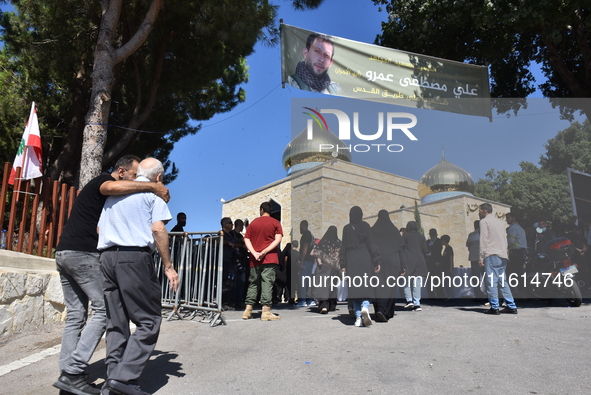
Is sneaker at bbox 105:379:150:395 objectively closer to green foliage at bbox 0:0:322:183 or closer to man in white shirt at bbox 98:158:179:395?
man in white shirt at bbox 98:158:179:395

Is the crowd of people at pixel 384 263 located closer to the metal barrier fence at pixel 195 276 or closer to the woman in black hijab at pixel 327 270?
the woman in black hijab at pixel 327 270

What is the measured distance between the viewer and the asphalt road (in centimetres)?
297

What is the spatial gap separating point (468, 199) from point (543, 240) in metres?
11.5

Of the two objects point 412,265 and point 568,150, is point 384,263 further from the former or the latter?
point 568,150

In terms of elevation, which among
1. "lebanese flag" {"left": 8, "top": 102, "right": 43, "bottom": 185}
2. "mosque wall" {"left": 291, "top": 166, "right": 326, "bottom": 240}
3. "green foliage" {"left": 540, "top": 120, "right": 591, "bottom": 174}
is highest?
"green foliage" {"left": 540, "top": 120, "right": 591, "bottom": 174}

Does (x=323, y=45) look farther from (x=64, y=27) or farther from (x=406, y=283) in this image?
(x=64, y=27)

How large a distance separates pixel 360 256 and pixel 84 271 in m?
3.41

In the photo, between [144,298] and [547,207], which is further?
[547,207]

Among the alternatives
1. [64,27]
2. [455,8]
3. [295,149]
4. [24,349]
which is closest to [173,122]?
[64,27]

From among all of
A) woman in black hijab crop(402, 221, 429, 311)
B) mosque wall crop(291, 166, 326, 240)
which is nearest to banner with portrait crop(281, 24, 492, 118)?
woman in black hijab crop(402, 221, 429, 311)

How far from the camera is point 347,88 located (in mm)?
8305

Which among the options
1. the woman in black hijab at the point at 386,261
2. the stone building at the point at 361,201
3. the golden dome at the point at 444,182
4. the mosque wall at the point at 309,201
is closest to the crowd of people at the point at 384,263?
the woman in black hijab at the point at 386,261

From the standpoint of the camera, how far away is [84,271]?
306cm

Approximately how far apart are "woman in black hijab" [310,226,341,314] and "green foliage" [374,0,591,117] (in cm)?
508
